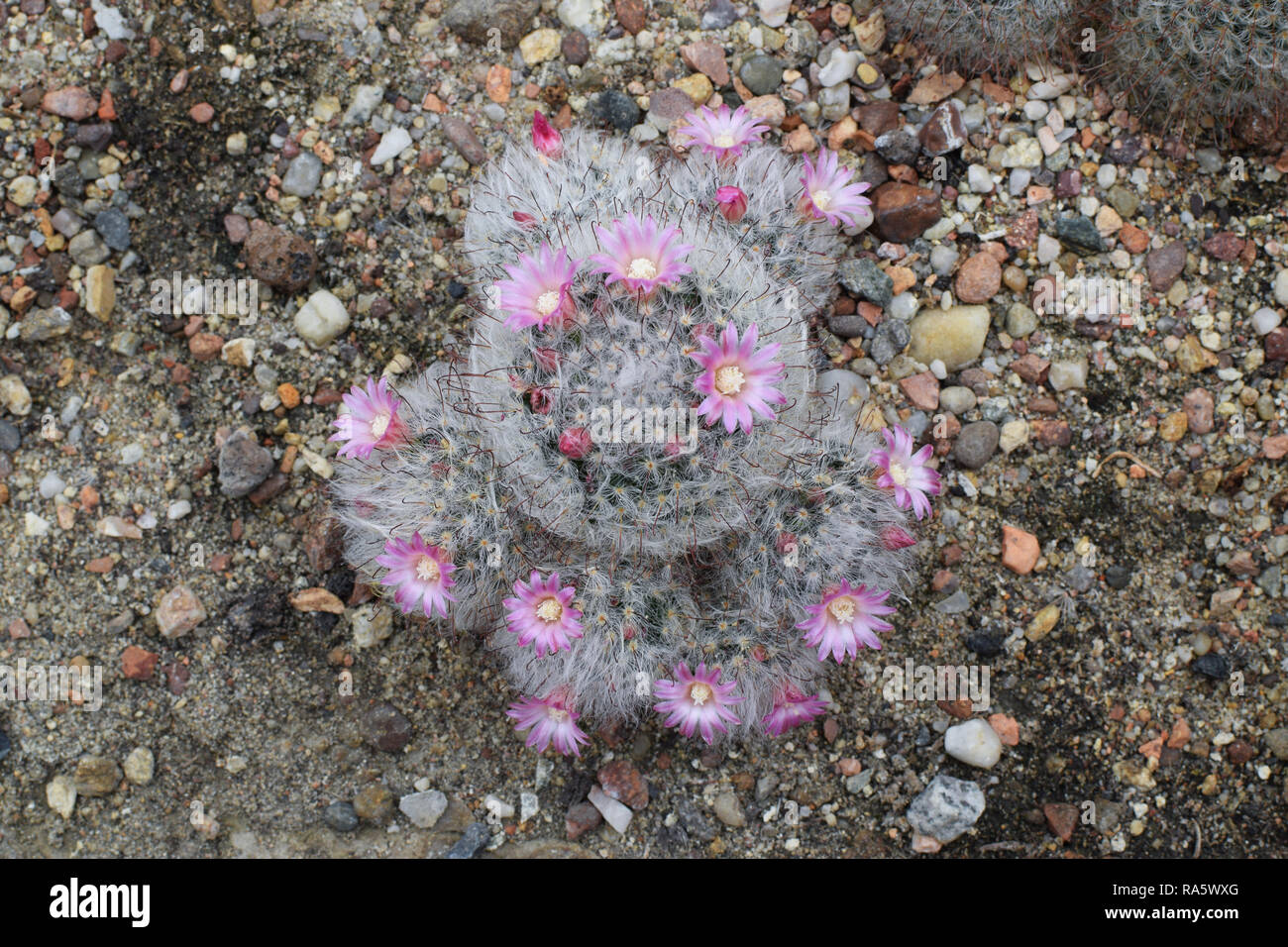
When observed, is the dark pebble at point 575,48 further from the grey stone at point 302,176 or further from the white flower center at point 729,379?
the white flower center at point 729,379

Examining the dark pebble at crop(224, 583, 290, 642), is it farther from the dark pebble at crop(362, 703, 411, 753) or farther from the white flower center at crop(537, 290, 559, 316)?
the white flower center at crop(537, 290, 559, 316)

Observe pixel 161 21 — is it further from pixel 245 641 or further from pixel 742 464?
pixel 742 464

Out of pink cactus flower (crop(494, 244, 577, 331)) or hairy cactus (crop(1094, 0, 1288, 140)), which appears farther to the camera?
hairy cactus (crop(1094, 0, 1288, 140))

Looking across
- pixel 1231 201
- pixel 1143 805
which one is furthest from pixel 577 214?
pixel 1143 805

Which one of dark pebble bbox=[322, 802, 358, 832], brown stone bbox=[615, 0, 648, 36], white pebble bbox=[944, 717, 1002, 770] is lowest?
dark pebble bbox=[322, 802, 358, 832]

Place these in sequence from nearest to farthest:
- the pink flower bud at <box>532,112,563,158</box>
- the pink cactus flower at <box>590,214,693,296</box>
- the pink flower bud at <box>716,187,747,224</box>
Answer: the pink cactus flower at <box>590,214,693,296</box>, the pink flower bud at <box>716,187,747,224</box>, the pink flower bud at <box>532,112,563,158</box>

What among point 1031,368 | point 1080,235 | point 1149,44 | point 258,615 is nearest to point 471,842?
point 258,615

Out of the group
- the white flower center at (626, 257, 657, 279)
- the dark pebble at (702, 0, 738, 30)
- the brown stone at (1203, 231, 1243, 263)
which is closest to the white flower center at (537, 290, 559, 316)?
the white flower center at (626, 257, 657, 279)
